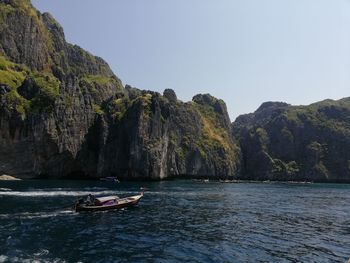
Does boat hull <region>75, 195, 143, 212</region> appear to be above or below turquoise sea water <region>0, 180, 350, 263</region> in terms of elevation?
above

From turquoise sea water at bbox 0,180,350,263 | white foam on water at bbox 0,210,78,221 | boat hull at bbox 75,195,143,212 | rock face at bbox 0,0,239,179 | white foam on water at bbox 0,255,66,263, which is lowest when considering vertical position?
white foam on water at bbox 0,255,66,263

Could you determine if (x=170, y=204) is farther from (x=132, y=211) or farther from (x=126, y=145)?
(x=126, y=145)

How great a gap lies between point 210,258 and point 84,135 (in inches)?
6162

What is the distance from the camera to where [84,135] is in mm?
187250

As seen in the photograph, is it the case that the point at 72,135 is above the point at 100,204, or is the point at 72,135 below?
above

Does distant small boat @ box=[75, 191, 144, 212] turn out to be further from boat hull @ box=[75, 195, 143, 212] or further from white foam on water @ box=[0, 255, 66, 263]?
white foam on water @ box=[0, 255, 66, 263]

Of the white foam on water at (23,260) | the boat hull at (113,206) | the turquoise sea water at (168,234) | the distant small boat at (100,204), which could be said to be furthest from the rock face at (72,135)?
the white foam on water at (23,260)

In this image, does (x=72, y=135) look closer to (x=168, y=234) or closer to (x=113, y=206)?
(x=113, y=206)

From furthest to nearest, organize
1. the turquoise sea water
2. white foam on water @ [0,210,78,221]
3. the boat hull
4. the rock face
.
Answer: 1. the rock face
2. the boat hull
3. white foam on water @ [0,210,78,221]
4. the turquoise sea water

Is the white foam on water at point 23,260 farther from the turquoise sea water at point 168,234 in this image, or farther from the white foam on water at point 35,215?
the white foam on water at point 35,215

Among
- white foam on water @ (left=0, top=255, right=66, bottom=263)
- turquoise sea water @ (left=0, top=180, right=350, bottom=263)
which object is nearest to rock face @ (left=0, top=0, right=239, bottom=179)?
turquoise sea water @ (left=0, top=180, right=350, bottom=263)

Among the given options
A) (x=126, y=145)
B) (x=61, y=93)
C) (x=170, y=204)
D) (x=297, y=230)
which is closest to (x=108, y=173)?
(x=126, y=145)

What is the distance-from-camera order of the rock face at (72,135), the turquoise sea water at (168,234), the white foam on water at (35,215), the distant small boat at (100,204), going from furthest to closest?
the rock face at (72,135)
the distant small boat at (100,204)
the white foam on water at (35,215)
the turquoise sea water at (168,234)

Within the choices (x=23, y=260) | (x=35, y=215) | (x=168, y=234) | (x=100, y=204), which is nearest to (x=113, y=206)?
(x=100, y=204)
